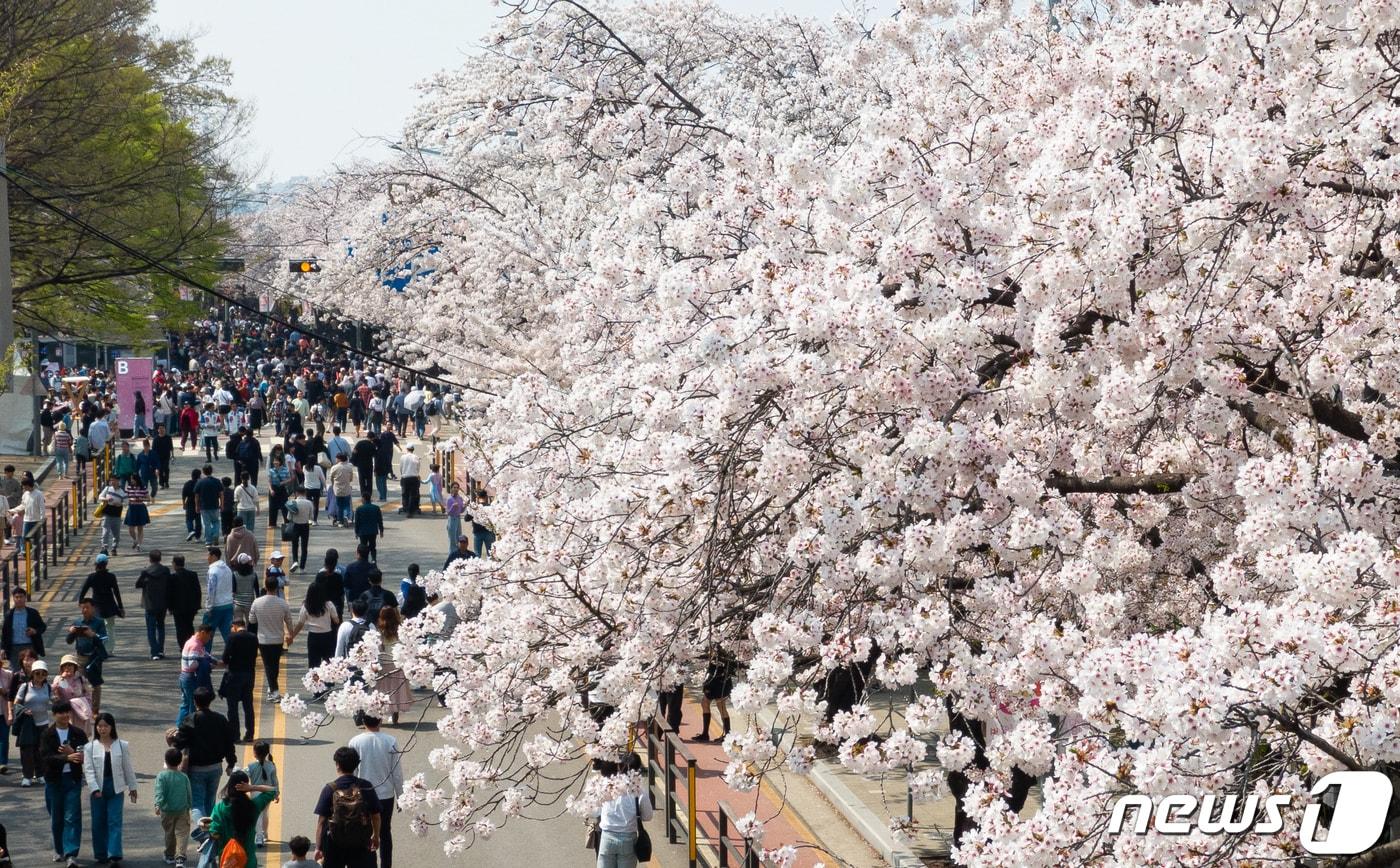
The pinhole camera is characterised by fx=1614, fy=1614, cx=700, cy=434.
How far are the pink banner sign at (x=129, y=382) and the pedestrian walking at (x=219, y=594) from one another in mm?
17144

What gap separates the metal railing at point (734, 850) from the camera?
10.6m

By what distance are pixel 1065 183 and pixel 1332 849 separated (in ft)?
11.1

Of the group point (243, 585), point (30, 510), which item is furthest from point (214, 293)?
point (30, 510)

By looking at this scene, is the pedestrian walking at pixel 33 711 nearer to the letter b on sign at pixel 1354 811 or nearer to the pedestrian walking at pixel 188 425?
the letter b on sign at pixel 1354 811

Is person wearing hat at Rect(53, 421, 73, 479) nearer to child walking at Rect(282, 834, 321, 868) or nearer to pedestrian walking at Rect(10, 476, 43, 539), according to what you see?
pedestrian walking at Rect(10, 476, 43, 539)

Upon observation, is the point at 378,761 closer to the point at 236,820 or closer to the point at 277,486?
the point at 236,820

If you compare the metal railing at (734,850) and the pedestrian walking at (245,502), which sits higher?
the pedestrian walking at (245,502)

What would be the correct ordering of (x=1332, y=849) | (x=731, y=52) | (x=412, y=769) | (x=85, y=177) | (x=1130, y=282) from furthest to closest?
(x=85, y=177), (x=731, y=52), (x=412, y=769), (x=1130, y=282), (x=1332, y=849)

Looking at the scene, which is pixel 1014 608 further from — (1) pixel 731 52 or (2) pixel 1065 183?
(1) pixel 731 52

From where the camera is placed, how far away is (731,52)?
24016 millimetres

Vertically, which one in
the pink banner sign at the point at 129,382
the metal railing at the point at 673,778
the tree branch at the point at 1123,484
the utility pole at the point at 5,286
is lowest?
the metal railing at the point at 673,778

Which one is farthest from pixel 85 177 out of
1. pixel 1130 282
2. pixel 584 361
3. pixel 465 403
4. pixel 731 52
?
pixel 1130 282

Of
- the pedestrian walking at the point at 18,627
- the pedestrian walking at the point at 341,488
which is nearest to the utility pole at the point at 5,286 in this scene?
the pedestrian walking at the point at 341,488

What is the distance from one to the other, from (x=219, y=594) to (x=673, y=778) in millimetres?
7451
